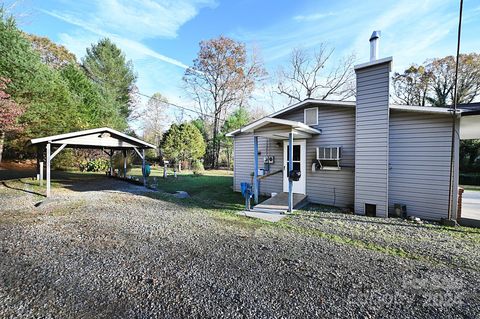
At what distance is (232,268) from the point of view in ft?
10.0

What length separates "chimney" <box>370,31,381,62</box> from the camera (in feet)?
19.6

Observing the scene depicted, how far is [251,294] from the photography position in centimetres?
→ 247

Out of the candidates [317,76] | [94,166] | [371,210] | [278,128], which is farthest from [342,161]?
[94,166]

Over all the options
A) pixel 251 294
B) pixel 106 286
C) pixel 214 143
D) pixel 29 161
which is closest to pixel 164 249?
pixel 106 286

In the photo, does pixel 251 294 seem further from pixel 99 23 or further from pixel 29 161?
pixel 29 161

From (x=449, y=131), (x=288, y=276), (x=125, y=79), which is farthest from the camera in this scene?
(x=125, y=79)

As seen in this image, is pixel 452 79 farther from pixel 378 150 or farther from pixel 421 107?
pixel 378 150

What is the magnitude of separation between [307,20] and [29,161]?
2655cm

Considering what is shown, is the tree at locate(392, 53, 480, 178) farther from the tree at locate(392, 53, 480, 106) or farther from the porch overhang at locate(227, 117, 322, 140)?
the porch overhang at locate(227, 117, 322, 140)

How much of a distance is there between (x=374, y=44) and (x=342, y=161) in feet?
11.0

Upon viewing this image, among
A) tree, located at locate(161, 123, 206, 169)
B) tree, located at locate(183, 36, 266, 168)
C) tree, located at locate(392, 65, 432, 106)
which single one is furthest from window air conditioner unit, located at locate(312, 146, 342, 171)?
tree, located at locate(392, 65, 432, 106)

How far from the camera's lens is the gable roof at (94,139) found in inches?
322

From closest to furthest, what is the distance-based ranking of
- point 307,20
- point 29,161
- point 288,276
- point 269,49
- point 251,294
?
point 251,294 < point 288,276 < point 307,20 < point 29,161 < point 269,49

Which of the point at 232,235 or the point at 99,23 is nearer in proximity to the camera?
the point at 232,235
